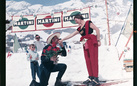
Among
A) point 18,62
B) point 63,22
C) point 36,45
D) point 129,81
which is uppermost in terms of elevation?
point 63,22

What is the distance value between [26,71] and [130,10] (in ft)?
6.77

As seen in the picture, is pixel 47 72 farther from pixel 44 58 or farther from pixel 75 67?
pixel 75 67

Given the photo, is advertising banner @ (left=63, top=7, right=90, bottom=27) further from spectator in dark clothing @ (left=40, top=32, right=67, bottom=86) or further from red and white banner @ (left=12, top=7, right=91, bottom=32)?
spectator in dark clothing @ (left=40, top=32, right=67, bottom=86)

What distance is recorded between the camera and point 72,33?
400 centimetres

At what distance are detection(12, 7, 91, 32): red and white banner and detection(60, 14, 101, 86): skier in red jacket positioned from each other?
0.15m

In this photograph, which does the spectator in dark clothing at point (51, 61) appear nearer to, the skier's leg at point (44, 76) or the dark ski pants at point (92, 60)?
the skier's leg at point (44, 76)

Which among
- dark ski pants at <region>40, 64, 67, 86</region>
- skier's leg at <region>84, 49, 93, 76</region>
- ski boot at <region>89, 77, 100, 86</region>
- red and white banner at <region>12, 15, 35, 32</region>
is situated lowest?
ski boot at <region>89, 77, 100, 86</region>

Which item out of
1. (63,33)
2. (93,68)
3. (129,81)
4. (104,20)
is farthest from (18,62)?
(129,81)

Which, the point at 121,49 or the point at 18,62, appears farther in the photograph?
the point at 18,62

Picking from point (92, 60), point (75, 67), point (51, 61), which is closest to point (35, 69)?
point (51, 61)

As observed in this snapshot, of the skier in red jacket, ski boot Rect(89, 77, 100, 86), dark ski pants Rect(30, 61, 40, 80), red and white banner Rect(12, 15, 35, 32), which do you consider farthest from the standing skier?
ski boot Rect(89, 77, 100, 86)

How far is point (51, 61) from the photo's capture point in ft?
13.1

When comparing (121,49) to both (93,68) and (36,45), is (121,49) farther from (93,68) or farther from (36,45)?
(36,45)

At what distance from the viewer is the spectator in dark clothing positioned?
3967 mm
